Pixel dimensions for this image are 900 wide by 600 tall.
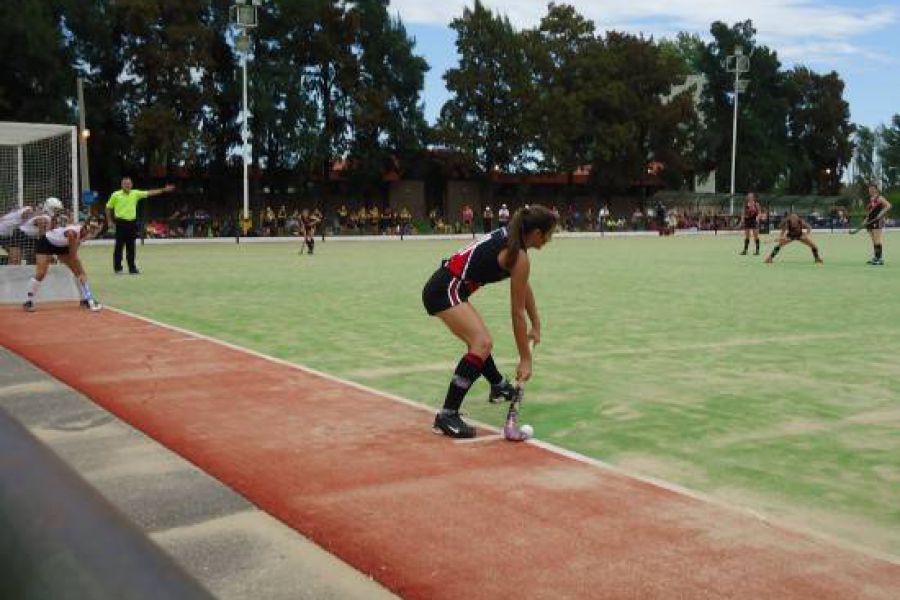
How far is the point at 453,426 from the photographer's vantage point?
19.9ft

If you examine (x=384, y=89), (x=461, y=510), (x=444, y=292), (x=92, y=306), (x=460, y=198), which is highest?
(x=384, y=89)

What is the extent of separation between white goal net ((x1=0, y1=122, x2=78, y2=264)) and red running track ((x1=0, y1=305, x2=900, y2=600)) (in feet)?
34.8

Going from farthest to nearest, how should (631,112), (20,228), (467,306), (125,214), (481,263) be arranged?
(631,112) → (125,214) → (20,228) → (467,306) → (481,263)

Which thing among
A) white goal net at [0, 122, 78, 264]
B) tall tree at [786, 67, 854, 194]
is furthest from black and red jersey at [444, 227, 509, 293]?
tall tree at [786, 67, 854, 194]

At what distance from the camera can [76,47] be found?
50.3 m

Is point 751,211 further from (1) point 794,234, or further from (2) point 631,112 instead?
(2) point 631,112

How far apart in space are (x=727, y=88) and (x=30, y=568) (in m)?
86.5

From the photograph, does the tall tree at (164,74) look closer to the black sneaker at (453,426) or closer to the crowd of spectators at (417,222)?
the crowd of spectators at (417,222)

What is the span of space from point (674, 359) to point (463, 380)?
12.7 feet

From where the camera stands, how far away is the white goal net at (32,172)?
1670 cm

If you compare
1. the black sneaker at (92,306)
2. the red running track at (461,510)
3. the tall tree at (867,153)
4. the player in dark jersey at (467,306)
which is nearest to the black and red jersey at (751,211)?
the black sneaker at (92,306)

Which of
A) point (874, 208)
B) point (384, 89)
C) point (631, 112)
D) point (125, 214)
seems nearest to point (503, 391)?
point (125, 214)

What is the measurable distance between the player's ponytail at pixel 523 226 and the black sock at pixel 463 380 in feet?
2.29

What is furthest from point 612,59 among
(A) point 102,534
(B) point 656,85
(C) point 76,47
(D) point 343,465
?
(A) point 102,534
